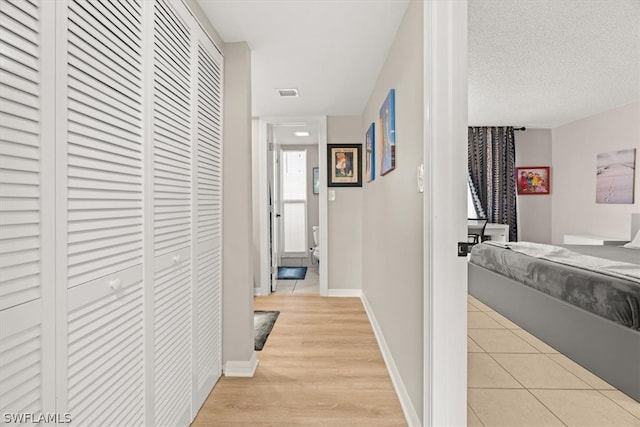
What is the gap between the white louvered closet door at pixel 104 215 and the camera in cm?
95

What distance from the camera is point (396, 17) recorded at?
1.99m

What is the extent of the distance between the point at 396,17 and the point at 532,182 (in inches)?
212

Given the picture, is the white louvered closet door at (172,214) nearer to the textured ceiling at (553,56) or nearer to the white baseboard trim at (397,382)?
the white baseboard trim at (397,382)

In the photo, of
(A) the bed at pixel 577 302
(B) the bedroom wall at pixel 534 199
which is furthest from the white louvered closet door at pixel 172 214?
(B) the bedroom wall at pixel 534 199

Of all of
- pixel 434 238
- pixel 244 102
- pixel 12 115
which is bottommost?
pixel 434 238

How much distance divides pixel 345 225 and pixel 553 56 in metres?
2.76

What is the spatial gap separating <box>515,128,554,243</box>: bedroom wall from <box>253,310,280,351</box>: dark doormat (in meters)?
4.97

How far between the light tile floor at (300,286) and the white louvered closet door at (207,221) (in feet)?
7.45

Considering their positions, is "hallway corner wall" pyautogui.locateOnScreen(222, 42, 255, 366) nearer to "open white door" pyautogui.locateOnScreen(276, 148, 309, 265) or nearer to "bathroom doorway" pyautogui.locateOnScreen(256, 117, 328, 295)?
"bathroom doorway" pyautogui.locateOnScreen(256, 117, 328, 295)

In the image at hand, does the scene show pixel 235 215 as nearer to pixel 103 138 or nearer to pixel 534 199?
pixel 103 138

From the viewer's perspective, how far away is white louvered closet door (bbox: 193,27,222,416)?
1.88 metres

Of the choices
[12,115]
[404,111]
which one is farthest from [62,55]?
[404,111]

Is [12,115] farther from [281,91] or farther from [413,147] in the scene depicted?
[281,91]

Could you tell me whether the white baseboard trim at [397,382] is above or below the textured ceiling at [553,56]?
below
